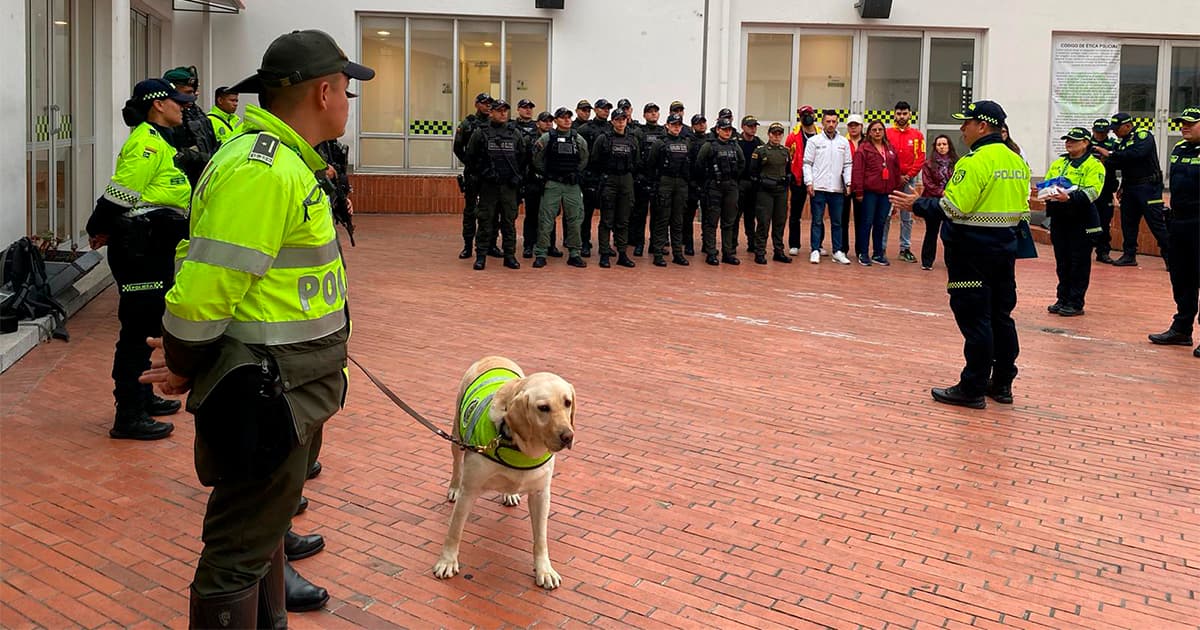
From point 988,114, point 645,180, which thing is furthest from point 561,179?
point 988,114

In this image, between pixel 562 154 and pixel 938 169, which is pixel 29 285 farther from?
pixel 938 169

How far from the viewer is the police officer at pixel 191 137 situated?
675 cm

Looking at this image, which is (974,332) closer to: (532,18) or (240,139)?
(240,139)

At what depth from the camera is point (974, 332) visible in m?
7.84

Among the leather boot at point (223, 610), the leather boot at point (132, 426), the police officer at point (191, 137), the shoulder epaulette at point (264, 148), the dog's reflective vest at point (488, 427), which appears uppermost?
the police officer at point (191, 137)

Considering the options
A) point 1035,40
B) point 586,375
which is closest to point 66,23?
point 586,375

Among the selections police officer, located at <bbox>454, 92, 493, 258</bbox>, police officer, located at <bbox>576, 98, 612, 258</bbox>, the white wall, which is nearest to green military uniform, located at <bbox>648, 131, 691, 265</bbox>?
police officer, located at <bbox>576, 98, 612, 258</bbox>

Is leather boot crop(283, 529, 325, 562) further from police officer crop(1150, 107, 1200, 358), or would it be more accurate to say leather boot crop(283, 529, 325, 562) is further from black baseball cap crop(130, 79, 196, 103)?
police officer crop(1150, 107, 1200, 358)

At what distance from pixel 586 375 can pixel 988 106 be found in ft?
11.3

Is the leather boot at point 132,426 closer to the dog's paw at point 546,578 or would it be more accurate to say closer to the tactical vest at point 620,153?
the dog's paw at point 546,578

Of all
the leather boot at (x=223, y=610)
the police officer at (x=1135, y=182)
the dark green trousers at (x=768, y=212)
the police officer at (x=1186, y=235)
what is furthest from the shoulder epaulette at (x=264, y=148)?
the police officer at (x=1135, y=182)

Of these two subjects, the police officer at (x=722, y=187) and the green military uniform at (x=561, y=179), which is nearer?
the green military uniform at (x=561, y=179)

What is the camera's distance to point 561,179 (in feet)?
47.3

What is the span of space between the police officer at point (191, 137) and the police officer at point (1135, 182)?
11.7m
